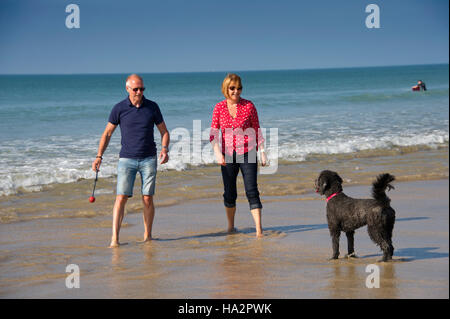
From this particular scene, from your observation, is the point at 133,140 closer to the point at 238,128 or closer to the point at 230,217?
the point at 238,128

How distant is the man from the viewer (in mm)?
6500

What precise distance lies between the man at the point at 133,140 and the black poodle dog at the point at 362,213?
77.6 inches

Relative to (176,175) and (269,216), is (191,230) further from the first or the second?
(176,175)

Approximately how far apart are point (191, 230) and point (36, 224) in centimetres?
216

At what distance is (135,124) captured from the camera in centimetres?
650

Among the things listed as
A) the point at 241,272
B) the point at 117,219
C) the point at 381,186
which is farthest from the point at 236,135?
the point at 381,186

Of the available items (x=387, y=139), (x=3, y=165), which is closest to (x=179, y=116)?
(x=387, y=139)

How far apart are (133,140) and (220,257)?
1.65m

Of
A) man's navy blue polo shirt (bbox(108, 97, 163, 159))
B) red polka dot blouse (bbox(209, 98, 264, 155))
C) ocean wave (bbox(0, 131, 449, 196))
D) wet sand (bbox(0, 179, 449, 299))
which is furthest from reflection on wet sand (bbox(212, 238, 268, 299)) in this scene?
ocean wave (bbox(0, 131, 449, 196))

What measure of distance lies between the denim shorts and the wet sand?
650 mm

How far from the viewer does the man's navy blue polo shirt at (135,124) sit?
21.3 feet

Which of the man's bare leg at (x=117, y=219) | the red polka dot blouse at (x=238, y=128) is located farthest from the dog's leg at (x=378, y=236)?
the man's bare leg at (x=117, y=219)

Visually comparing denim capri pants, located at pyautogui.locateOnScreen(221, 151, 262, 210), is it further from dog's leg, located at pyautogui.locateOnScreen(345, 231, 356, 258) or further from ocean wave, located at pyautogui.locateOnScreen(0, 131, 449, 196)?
ocean wave, located at pyautogui.locateOnScreen(0, 131, 449, 196)
